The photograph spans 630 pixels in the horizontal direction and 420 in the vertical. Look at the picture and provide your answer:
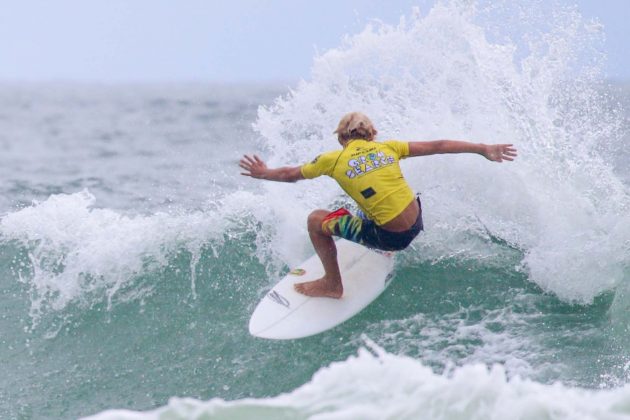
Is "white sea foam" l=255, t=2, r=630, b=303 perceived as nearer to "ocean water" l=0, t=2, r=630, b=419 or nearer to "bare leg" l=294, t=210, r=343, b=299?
"ocean water" l=0, t=2, r=630, b=419

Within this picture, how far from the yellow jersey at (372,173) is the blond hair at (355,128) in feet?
0.14

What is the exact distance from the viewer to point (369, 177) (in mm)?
6367

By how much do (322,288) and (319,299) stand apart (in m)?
0.09

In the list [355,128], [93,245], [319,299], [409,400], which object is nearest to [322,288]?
[319,299]

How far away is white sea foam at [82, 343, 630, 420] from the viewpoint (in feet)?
12.1

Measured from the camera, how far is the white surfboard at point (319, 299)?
668cm

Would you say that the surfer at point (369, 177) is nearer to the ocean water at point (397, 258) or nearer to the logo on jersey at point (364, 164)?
the logo on jersey at point (364, 164)

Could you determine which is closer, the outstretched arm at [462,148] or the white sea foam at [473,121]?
the outstretched arm at [462,148]

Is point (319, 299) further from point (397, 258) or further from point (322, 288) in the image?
point (397, 258)

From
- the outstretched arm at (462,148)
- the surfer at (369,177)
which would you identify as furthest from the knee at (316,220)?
the outstretched arm at (462,148)

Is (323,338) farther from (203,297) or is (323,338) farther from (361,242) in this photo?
(203,297)

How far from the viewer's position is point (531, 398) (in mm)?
3709

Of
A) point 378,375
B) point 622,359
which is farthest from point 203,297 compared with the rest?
point 378,375

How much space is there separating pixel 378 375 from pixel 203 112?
36.6 metres
